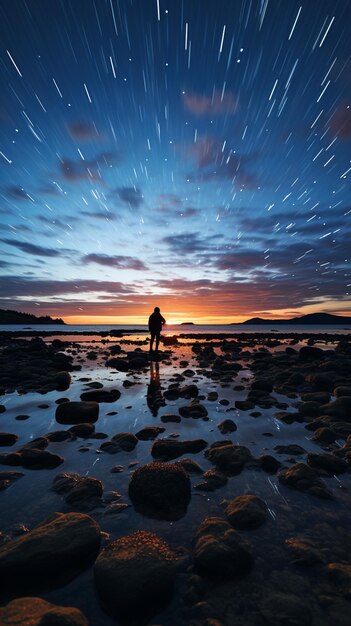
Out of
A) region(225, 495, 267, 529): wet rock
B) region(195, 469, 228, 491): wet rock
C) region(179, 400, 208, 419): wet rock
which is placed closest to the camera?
region(225, 495, 267, 529): wet rock

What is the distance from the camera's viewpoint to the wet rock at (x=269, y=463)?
5.00 metres

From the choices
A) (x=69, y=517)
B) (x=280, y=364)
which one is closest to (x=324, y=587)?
(x=69, y=517)

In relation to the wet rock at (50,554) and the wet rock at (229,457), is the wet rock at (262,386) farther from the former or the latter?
the wet rock at (50,554)

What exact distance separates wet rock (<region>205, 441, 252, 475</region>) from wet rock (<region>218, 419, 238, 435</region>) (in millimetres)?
1086

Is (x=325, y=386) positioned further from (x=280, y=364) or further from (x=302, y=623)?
(x=302, y=623)

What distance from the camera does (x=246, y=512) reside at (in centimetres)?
369

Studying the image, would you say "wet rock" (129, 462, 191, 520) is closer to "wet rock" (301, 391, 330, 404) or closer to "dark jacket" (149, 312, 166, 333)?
"wet rock" (301, 391, 330, 404)

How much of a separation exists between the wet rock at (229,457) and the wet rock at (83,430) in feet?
8.52

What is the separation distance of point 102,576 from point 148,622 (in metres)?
0.49

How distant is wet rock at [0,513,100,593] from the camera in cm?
270

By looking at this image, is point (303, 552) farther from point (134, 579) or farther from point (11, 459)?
point (11, 459)

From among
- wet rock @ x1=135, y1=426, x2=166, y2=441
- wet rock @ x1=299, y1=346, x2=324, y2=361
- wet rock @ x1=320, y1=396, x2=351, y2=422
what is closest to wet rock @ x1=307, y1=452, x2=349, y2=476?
wet rock @ x1=320, y1=396, x2=351, y2=422

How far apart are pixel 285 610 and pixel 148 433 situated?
4360 millimetres

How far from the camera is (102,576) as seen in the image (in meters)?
2.63
